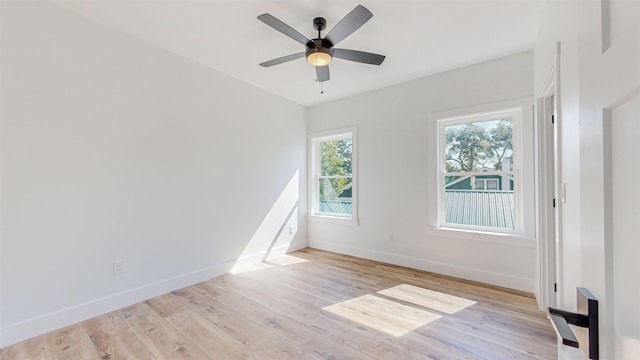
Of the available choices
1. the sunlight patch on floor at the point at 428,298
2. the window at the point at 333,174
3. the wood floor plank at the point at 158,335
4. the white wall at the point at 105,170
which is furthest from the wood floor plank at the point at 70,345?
the window at the point at 333,174

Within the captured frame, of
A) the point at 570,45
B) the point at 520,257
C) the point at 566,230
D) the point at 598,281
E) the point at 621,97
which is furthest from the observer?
the point at 520,257

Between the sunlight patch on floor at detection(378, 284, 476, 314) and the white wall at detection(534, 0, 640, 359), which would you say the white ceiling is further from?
the sunlight patch on floor at detection(378, 284, 476, 314)

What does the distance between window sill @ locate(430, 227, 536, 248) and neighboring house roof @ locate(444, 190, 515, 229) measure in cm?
13

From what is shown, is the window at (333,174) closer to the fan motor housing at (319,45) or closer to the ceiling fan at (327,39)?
the ceiling fan at (327,39)

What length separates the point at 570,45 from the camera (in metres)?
1.46

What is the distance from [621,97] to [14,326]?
3500mm

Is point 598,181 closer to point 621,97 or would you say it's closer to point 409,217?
point 621,97

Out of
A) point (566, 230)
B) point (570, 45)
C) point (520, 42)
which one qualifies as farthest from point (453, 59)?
point (566, 230)

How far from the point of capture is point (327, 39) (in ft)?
7.49

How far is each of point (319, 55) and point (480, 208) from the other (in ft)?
8.68

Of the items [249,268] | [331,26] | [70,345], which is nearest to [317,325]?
[249,268]

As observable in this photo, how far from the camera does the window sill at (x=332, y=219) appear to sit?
14.3ft

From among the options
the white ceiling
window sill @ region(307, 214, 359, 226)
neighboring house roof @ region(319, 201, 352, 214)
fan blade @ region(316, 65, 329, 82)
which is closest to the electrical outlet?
the white ceiling

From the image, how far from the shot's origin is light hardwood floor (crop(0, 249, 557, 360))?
1.96 metres
